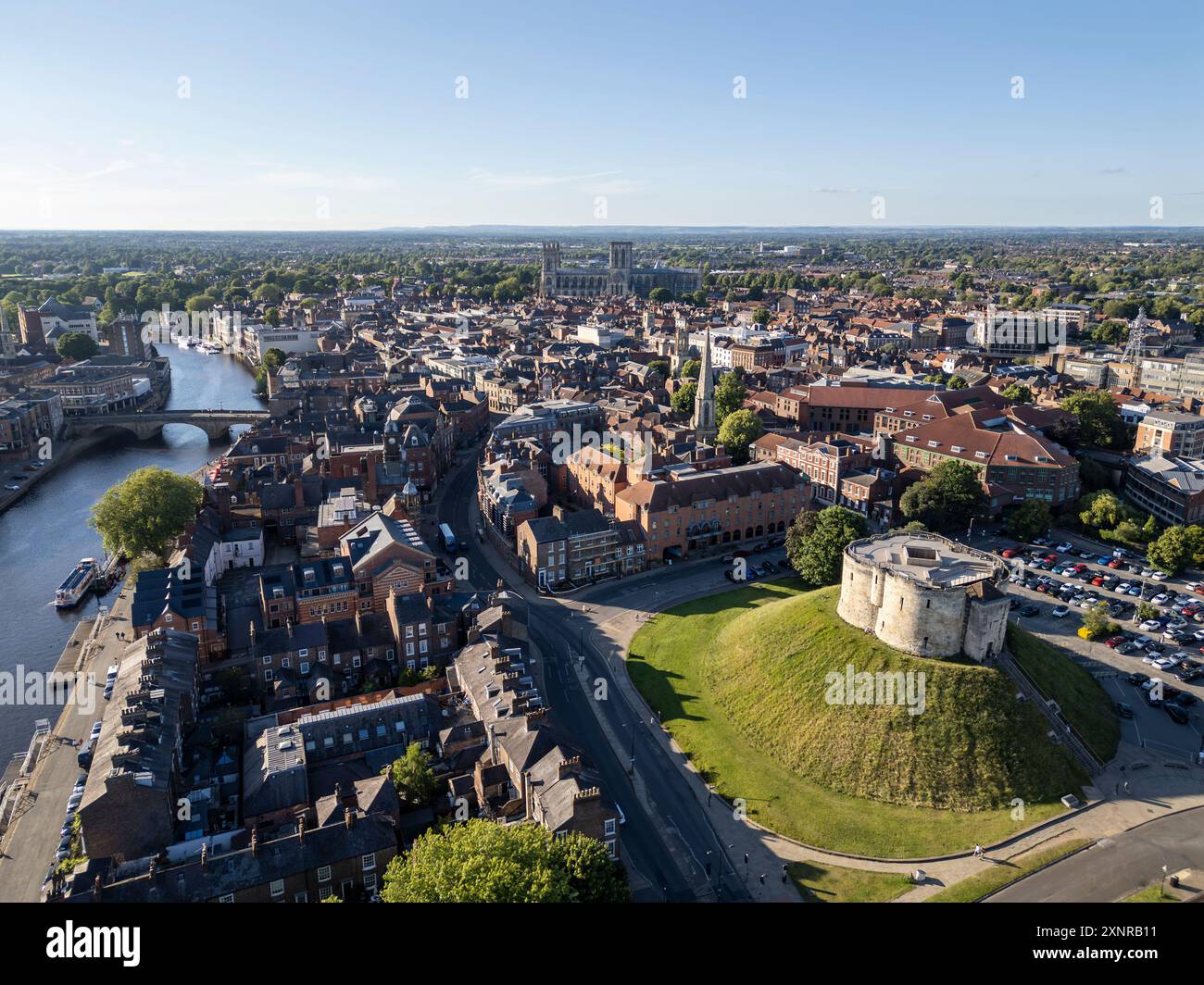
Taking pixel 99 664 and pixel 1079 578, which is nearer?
pixel 99 664

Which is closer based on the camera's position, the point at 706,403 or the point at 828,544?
the point at 828,544

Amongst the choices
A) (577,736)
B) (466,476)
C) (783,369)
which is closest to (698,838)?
(577,736)

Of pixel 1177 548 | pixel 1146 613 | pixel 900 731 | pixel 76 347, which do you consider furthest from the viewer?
pixel 76 347

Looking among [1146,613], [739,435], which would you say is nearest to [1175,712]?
[1146,613]

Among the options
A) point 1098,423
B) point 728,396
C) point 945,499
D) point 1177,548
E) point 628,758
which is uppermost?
point 728,396

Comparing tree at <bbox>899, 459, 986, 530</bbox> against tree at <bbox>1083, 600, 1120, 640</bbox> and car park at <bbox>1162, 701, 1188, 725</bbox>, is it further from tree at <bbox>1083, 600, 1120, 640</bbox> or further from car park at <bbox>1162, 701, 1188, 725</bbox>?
car park at <bbox>1162, 701, 1188, 725</bbox>

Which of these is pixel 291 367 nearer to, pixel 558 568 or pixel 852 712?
pixel 558 568

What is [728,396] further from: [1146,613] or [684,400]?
[1146,613]

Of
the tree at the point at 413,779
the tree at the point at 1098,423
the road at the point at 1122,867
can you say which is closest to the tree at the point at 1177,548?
the tree at the point at 1098,423
